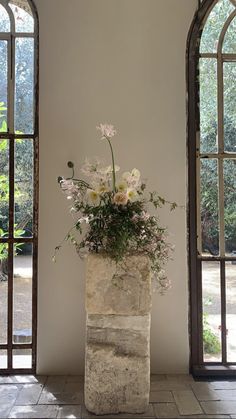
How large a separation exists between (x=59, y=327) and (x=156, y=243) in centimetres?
91

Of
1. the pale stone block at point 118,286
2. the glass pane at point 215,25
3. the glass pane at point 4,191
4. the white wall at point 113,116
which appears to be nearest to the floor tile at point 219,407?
the white wall at point 113,116

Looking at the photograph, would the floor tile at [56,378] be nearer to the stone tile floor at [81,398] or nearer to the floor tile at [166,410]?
the stone tile floor at [81,398]

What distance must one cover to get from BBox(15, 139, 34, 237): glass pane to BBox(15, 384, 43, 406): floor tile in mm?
927

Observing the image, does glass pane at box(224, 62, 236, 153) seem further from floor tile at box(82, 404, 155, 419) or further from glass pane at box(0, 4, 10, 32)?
floor tile at box(82, 404, 155, 419)

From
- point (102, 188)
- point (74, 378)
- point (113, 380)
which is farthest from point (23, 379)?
point (102, 188)

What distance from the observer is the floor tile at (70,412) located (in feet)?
6.51

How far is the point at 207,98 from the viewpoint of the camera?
8.53 feet

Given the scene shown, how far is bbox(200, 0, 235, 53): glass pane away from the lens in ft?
8.50

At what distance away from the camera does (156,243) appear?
2061 mm

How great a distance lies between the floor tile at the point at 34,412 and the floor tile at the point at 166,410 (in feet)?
1.73

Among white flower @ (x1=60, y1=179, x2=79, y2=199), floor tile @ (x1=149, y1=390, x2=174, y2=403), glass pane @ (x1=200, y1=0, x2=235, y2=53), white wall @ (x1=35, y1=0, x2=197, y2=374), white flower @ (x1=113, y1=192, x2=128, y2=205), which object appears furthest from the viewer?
glass pane @ (x1=200, y1=0, x2=235, y2=53)

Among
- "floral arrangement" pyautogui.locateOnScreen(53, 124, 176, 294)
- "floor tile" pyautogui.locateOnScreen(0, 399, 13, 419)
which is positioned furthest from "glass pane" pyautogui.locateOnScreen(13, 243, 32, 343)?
"floral arrangement" pyautogui.locateOnScreen(53, 124, 176, 294)

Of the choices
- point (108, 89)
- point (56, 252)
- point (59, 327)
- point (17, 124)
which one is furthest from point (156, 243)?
point (17, 124)

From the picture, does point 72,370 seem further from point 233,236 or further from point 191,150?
point 191,150
